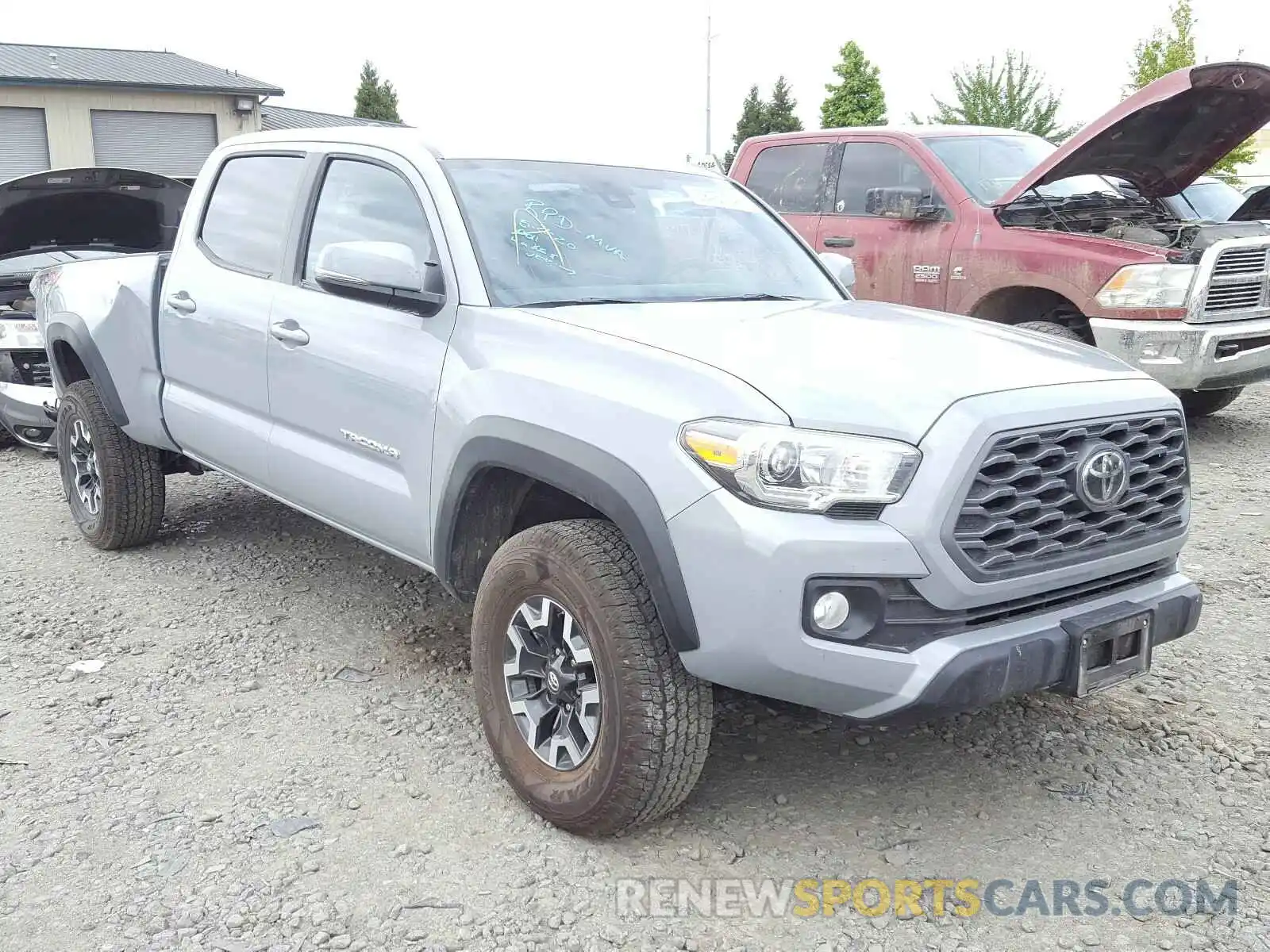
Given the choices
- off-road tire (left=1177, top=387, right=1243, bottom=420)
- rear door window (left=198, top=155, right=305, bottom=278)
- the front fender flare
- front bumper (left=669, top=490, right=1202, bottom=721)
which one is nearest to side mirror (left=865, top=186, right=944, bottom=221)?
off-road tire (left=1177, top=387, right=1243, bottom=420)

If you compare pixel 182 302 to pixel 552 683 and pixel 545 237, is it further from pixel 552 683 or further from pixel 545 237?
pixel 552 683

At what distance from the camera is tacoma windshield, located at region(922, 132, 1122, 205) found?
300 inches

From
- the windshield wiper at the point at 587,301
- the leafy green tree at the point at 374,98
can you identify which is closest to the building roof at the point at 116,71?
the leafy green tree at the point at 374,98

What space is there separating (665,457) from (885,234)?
5.64 m

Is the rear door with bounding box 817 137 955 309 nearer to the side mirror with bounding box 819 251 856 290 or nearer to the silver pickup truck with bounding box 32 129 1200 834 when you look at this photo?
the side mirror with bounding box 819 251 856 290

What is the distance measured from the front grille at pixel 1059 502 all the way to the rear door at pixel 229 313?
8.53 feet

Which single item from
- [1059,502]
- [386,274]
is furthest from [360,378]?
[1059,502]

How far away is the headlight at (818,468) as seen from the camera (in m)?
2.57

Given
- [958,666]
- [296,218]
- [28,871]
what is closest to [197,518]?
[296,218]

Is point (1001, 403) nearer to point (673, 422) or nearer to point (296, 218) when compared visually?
point (673, 422)

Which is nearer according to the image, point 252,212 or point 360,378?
point 360,378

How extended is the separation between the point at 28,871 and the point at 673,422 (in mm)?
1936

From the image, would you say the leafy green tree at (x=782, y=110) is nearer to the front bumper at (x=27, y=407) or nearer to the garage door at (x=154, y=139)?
the garage door at (x=154, y=139)

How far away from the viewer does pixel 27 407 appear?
717cm
